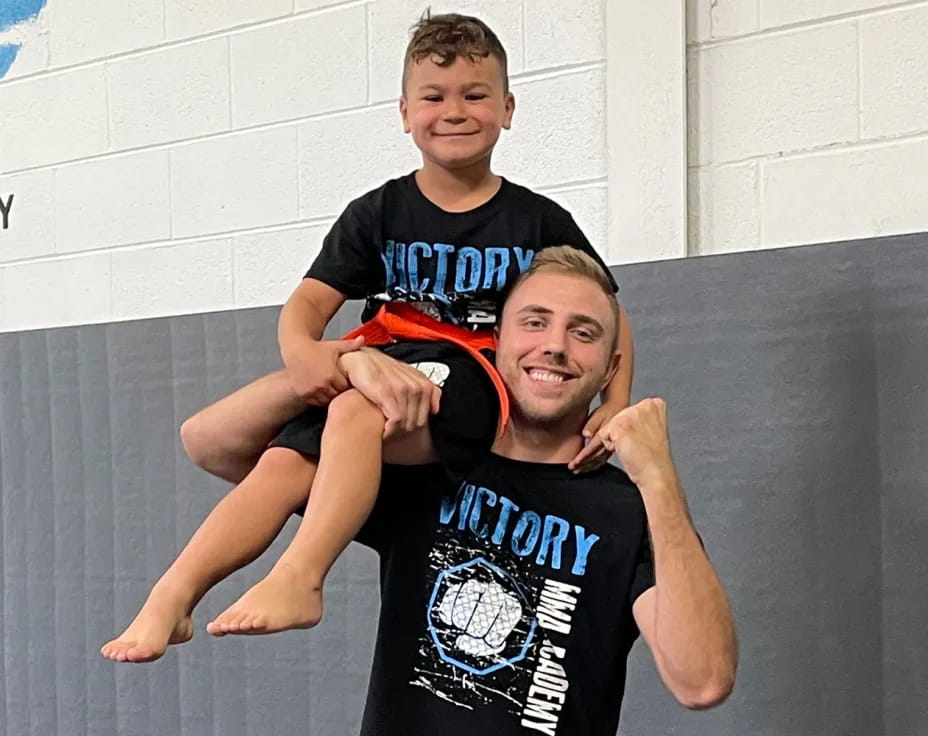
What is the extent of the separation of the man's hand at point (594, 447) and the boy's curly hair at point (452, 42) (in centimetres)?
40

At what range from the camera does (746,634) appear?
194 cm

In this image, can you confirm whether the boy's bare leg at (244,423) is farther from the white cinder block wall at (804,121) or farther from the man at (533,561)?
the white cinder block wall at (804,121)

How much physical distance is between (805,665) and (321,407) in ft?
2.82

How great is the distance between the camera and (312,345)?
1469 mm

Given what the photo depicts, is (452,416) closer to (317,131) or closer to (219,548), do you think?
(219,548)

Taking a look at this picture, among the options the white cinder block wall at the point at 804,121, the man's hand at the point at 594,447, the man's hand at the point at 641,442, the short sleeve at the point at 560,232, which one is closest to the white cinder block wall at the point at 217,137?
the white cinder block wall at the point at 804,121

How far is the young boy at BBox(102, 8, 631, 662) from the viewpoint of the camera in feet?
4.49

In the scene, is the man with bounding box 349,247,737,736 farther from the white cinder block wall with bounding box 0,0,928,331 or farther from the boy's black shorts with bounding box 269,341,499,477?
the white cinder block wall with bounding box 0,0,928,331

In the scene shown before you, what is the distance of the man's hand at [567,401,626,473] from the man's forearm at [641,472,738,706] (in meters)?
0.11

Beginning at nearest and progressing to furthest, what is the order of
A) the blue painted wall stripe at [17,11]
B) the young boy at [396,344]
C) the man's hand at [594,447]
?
the young boy at [396,344] < the man's hand at [594,447] < the blue painted wall stripe at [17,11]

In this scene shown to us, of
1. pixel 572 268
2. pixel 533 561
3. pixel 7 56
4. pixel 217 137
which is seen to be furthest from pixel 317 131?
pixel 533 561

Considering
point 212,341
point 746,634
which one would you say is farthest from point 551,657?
point 212,341

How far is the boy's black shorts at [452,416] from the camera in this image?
145 centimetres

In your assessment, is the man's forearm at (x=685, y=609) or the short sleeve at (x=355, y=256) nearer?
the man's forearm at (x=685, y=609)
